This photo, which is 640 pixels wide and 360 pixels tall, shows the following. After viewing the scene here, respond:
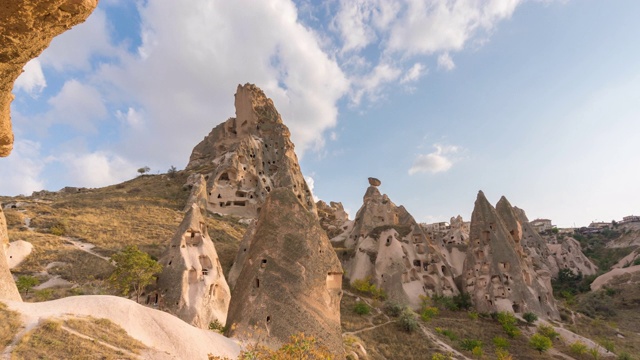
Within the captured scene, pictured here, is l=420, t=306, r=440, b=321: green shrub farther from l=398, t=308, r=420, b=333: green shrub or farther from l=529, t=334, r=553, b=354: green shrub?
l=529, t=334, r=553, b=354: green shrub

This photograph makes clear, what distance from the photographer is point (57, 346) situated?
7.30m

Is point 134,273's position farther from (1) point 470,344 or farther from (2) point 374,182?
(2) point 374,182

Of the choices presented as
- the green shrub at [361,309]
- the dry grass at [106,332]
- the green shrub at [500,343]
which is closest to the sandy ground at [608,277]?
the green shrub at [500,343]

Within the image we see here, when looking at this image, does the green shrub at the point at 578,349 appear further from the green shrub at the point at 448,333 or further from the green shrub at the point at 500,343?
the green shrub at the point at 448,333

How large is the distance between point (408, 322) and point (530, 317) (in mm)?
10298

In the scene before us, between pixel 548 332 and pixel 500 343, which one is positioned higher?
pixel 548 332

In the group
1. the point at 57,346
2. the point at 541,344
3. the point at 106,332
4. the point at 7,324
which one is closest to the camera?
the point at 57,346

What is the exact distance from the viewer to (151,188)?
51.9m

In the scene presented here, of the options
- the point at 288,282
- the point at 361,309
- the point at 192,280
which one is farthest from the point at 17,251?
the point at 361,309

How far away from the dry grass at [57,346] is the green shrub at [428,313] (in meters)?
22.1

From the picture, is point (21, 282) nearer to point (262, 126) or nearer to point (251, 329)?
point (251, 329)

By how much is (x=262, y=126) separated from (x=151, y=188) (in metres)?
20.4

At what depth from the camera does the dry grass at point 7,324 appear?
7.24 m

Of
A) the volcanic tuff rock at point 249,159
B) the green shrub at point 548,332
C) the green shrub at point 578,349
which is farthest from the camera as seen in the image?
the volcanic tuff rock at point 249,159
